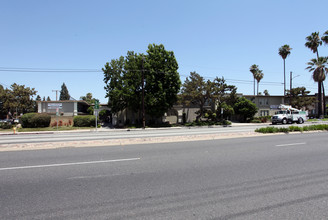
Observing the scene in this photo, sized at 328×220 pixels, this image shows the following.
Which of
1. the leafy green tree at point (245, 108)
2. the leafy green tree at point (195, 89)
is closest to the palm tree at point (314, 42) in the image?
the leafy green tree at point (245, 108)

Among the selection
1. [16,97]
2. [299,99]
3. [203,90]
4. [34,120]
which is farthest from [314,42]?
[16,97]

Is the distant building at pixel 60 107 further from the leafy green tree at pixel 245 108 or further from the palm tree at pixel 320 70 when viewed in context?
the palm tree at pixel 320 70

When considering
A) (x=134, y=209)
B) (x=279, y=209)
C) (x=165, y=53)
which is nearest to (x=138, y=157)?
(x=134, y=209)

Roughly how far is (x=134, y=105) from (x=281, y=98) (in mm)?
36924

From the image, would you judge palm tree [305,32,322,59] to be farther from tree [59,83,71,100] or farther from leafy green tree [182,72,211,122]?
tree [59,83,71,100]

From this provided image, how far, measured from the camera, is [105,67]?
3328cm

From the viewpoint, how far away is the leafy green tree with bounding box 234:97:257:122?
3784 centimetres

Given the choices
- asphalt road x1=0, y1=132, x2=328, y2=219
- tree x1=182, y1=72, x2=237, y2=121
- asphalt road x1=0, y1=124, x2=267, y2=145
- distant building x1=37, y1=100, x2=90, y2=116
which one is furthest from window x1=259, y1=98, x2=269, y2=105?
asphalt road x1=0, y1=132, x2=328, y2=219

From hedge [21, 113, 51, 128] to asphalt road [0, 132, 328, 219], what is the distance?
26.0 metres

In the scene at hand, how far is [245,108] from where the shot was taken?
3784 cm

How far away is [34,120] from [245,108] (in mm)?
36102

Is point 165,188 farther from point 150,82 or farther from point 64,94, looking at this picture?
point 64,94

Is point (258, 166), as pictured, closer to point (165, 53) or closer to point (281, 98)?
point (165, 53)

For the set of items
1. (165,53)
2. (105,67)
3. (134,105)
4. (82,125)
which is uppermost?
(165,53)
